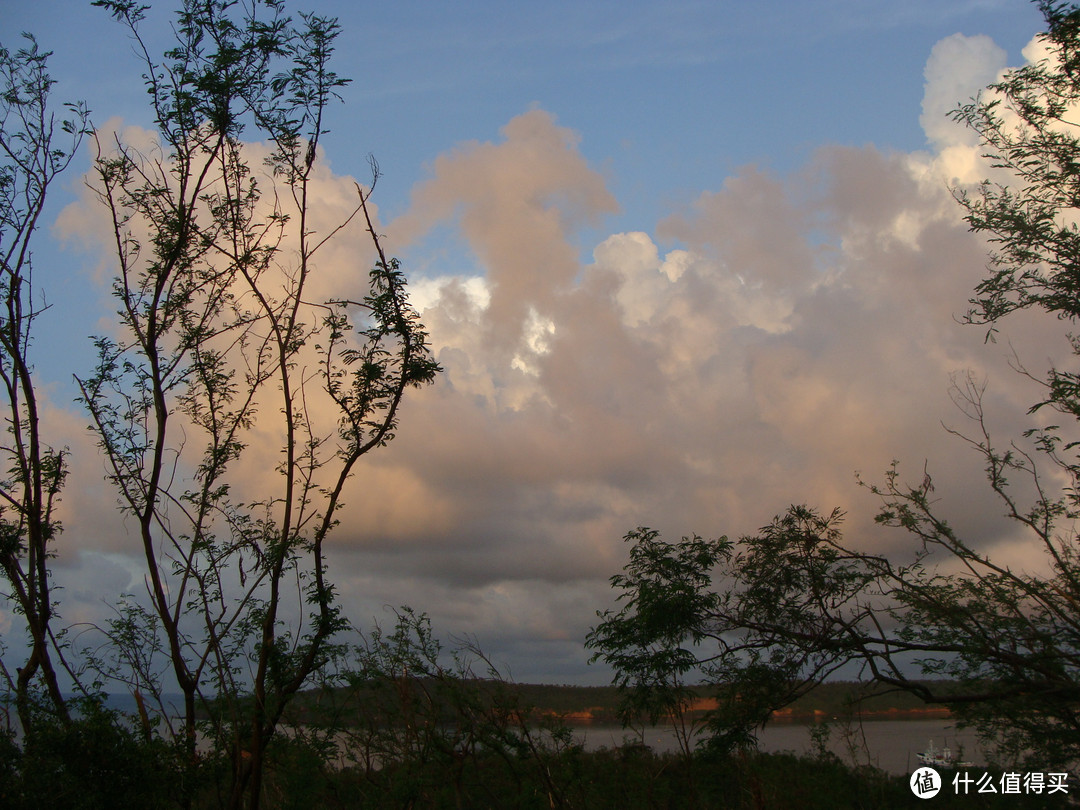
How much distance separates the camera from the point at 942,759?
21.7 m

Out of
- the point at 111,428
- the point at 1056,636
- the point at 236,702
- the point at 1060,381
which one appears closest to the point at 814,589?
the point at 1056,636

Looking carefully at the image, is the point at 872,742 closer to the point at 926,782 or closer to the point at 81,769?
the point at 926,782

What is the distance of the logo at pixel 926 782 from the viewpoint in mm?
13275

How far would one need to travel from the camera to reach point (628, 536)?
12.2 meters

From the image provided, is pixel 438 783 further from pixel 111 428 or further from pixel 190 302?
pixel 190 302

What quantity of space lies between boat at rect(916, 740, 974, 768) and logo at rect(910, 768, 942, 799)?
171 cm

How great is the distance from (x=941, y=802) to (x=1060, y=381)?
2091 cm

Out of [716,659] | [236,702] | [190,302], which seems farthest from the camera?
[716,659]

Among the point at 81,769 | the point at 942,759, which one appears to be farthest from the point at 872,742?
the point at 81,769

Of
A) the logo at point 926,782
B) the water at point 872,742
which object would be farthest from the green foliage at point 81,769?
the water at point 872,742

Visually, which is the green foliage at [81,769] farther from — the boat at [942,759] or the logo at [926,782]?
the boat at [942,759]

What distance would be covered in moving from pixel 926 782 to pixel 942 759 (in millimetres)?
7069

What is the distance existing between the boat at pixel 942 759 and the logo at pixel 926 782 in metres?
1.71

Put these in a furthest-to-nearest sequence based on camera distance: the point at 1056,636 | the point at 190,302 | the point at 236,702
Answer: the point at 190,302
the point at 1056,636
the point at 236,702
